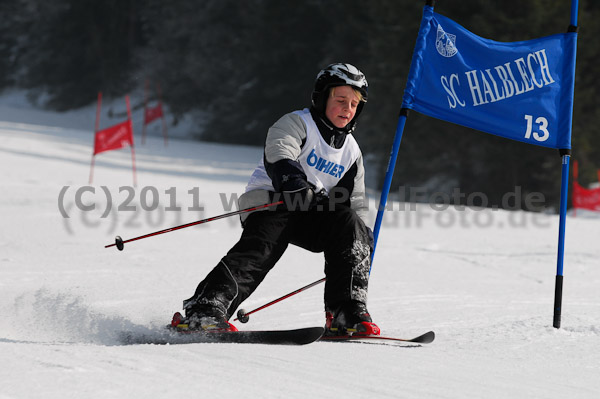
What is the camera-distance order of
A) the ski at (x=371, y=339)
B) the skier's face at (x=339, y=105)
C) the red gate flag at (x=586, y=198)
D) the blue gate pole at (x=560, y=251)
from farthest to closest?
the red gate flag at (x=586, y=198)
the blue gate pole at (x=560, y=251)
the skier's face at (x=339, y=105)
the ski at (x=371, y=339)

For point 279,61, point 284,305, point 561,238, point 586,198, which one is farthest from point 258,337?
point 279,61

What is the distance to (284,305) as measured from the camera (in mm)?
4387

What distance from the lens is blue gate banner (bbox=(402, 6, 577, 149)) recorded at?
3.74 meters

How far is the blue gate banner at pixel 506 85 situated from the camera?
3742 mm

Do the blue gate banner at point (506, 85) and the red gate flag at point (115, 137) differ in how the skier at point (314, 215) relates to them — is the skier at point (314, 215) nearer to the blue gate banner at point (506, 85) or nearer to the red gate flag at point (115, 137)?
the blue gate banner at point (506, 85)

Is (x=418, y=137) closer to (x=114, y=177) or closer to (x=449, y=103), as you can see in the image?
(x=114, y=177)

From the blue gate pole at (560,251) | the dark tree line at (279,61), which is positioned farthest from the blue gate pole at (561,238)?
the dark tree line at (279,61)

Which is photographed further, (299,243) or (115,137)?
(115,137)

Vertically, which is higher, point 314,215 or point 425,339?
point 314,215

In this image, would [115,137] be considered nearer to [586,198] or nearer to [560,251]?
[586,198]

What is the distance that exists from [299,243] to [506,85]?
4.54 feet

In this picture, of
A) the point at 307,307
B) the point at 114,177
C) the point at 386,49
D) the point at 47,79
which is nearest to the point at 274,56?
the point at 386,49

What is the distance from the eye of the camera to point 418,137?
17.6 meters

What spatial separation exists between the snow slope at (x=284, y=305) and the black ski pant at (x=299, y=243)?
39 centimetres
